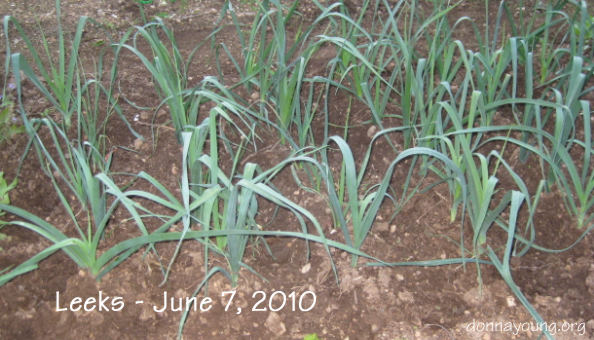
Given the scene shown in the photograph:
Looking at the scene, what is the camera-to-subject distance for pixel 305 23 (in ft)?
8.20

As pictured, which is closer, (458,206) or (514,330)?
(514,330)

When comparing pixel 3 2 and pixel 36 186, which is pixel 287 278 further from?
pixel 3 2

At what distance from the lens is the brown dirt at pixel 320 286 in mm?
1406

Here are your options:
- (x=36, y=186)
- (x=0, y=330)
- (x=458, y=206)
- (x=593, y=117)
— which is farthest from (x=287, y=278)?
(x=593, y=117)

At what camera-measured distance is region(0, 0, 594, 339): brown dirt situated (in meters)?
1.41

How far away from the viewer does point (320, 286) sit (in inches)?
59.2

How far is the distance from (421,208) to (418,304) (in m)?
0.35

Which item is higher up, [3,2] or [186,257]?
[3,2]

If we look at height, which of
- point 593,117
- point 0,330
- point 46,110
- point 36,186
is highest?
point 593,117

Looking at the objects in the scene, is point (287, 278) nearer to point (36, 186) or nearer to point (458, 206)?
point (458, 206)

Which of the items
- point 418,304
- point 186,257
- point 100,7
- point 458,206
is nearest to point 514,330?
point 418,304

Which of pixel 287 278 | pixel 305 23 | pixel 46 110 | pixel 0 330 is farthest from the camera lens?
pixel 305 23

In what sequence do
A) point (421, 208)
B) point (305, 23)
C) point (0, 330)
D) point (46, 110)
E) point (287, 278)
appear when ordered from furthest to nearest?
point (305, 23) → point (46, 110) → point (421, 208) → point (287, 278) → point (0, 330)

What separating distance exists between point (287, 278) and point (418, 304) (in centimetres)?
36
